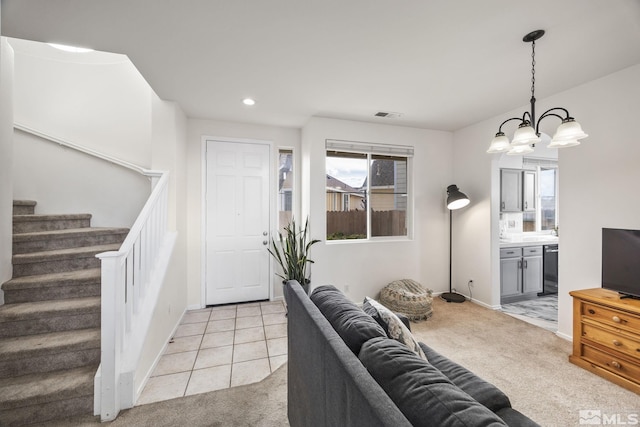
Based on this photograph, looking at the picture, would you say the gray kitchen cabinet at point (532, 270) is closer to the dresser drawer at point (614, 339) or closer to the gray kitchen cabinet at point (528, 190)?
the gray kitchen cabinet at point (528, 190)

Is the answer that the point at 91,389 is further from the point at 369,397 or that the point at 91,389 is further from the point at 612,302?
the point at 612,302

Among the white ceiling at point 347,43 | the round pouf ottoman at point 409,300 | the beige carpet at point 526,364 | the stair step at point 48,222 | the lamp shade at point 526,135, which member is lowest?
the beige carpet at point 526,364

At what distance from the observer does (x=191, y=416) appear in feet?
5.61

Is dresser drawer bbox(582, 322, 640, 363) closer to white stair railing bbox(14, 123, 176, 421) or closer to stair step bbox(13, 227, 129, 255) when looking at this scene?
white stair railing bbox(14, 123, 176, 421)

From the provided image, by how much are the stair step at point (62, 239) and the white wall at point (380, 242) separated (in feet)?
7.10

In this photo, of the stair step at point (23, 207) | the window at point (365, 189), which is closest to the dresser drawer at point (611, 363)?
the window at point (365, 189)

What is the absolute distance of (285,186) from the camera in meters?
4.02

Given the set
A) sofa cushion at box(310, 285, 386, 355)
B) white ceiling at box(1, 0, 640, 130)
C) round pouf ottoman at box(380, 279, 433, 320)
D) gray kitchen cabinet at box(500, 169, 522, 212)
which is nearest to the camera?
sofa cushion at box(310, 285, 386, 355)

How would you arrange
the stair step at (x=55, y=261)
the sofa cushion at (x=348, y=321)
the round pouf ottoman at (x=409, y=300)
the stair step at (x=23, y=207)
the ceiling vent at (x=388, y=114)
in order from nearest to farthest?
the sofa cushion at (x=348, y=321) < the stair step at (x=55, y=261) < the stair step at (x=23, y=207) < the round pouf ottoman at (x=409, y=300) < the ceiling vent at (x=388, y=114)

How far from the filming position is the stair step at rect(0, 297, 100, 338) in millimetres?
1899

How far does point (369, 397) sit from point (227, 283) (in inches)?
132

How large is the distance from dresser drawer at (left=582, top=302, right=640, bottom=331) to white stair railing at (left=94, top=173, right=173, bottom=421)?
3.53 meters

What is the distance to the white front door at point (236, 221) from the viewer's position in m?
A: 3.61

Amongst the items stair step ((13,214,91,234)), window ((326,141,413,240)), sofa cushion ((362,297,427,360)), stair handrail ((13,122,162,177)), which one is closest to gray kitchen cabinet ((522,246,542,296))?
window ((326,141,413,240))
